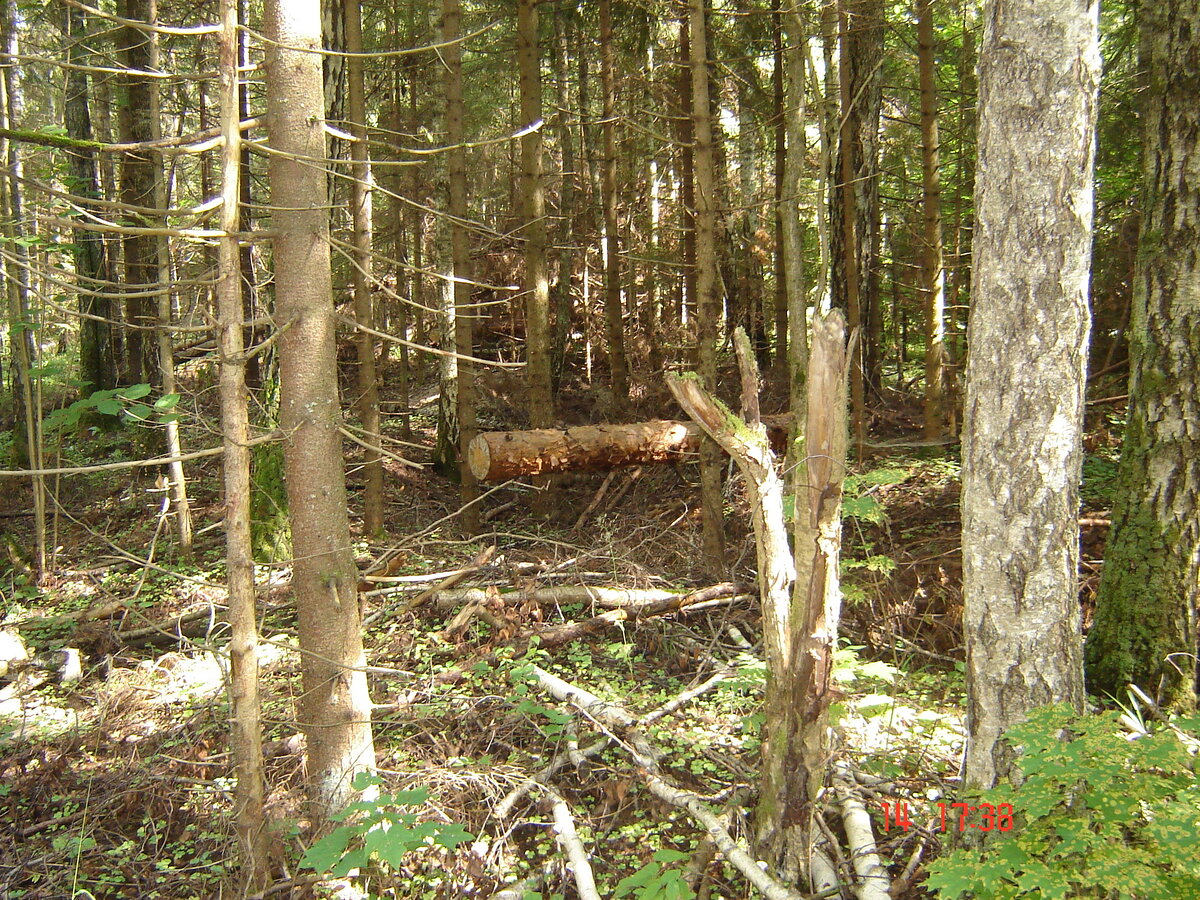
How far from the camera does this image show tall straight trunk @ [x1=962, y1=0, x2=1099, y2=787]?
10.3ft

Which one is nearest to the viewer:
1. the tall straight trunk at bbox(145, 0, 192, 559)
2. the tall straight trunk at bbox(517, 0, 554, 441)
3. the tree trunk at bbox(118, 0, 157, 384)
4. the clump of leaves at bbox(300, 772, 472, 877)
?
the clump of leaves at bbox(300, 772, 472, 877)

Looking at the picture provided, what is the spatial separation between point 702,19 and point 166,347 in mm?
5945

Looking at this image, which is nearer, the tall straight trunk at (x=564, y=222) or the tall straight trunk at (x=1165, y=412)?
the tall straight trunk at (x=1165, y=412)

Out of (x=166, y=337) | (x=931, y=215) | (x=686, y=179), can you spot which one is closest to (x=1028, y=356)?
(x=931, y=215)

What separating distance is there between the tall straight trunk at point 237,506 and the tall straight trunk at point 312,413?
250 millimetres

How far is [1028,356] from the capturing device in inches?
126

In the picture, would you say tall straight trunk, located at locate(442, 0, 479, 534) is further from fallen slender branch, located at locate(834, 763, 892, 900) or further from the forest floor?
fallen slender branch, located at locate(834, 763, 892, 900)

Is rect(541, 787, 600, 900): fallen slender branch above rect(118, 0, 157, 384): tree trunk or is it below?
below

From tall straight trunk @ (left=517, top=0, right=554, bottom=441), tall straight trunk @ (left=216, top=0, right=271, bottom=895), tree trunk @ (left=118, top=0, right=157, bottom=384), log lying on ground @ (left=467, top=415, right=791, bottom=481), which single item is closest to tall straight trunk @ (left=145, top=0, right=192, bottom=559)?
tree trunk @ (left=118, top=0, right=157, bottom=384)

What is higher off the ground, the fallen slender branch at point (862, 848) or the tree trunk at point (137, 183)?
the tree trunk at point (137, 183)

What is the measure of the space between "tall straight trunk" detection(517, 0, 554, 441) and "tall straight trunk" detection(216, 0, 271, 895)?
5256mm

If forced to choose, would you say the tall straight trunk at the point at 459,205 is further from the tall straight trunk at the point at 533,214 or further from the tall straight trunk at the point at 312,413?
the tall straight trunk at the point at 312,413

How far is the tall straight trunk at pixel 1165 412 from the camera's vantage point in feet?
15.0
